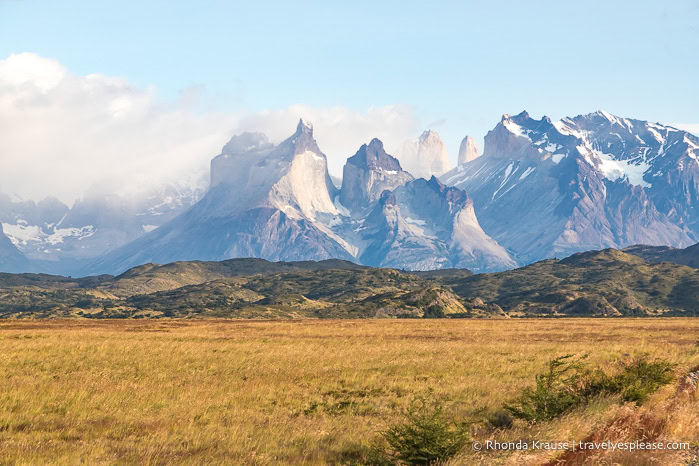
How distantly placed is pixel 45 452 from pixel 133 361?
69.0 ft

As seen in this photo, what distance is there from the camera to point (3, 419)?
18.6 meters

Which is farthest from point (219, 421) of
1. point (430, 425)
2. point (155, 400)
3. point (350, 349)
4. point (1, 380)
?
point (350, 349)

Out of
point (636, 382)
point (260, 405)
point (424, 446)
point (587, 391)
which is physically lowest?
point (260, 405)

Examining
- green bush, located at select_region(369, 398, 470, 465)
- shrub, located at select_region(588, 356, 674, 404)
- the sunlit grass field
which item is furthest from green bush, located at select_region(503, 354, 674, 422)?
green bush, located at select_region(369, 398, 470, 465)

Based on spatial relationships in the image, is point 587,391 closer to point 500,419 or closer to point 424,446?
point 500,419

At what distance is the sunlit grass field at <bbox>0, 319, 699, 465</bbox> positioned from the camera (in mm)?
15391

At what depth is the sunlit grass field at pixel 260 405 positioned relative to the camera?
15.4m

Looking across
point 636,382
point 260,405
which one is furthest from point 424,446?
point 260,405

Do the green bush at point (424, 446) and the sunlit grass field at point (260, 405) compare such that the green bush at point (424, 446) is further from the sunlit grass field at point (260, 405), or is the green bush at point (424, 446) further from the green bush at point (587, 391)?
the green bush at point (587, 391)

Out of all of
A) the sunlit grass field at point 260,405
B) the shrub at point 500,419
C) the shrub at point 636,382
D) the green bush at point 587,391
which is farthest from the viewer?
the shrub at point 636,382

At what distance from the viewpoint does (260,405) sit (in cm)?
2308

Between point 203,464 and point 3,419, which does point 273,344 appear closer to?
point 3,419

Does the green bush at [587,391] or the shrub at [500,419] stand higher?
the green bush at [587,391]

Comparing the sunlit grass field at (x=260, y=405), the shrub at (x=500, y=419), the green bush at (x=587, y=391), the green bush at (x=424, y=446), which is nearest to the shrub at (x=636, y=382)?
the green bush at (x=587, y=391)
